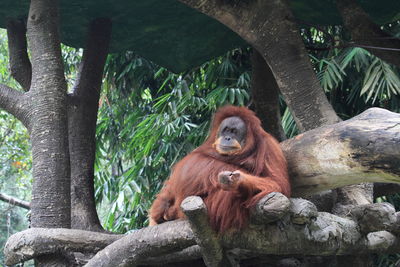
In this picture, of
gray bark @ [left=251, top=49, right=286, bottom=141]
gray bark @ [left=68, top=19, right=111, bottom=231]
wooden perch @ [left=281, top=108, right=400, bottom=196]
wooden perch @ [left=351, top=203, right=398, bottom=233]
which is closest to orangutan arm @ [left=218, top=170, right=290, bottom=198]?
wooden perch @ [left=281, top=108, right=400, bottom=196]

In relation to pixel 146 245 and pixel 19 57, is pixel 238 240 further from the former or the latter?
pixel 19 57

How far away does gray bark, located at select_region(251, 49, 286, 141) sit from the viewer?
12.4ft

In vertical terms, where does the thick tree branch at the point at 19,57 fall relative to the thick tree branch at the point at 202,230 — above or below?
above

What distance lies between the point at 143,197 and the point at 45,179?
2876mm

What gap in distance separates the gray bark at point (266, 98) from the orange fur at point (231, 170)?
111cm

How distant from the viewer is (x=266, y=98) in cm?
381

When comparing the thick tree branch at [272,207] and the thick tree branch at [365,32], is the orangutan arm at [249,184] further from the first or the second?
the thick tree branch at [365,32]

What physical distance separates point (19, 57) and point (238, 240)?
2.14 metres

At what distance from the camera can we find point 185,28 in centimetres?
391

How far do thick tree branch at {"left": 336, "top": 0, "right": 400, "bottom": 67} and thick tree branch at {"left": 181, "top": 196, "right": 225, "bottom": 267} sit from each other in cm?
175

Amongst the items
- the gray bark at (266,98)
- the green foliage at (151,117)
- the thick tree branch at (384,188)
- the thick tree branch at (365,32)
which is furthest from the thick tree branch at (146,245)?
the green foliage at (151,117)

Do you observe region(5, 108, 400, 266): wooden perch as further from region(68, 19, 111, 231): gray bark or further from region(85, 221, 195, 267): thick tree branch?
region(68, 19, 111, 231): gray bark

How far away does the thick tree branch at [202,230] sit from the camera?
74.5 inches

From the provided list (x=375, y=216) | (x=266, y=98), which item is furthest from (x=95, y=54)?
(x=375, y=216)
